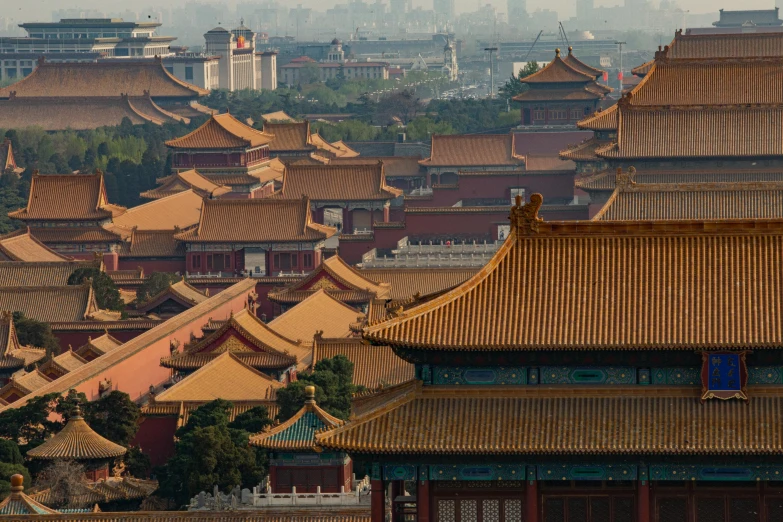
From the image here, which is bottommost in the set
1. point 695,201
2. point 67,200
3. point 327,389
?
point 327,389

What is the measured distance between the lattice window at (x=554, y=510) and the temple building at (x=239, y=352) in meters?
24.8

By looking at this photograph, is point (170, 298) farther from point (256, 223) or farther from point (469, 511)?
point (469, 511)

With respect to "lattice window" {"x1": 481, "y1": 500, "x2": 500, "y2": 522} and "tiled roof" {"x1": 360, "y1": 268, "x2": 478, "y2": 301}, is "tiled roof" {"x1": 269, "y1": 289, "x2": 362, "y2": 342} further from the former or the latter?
"lattice window" {"x1": 481, "y1": 500, "x2": 500, "y2": 522}

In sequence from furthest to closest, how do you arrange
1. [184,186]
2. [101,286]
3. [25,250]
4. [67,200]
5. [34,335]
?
[184,186] < [67,200] < [25,250] < [101,286] < [34,335]

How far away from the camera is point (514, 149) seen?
105000 millimetres

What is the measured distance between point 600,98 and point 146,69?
57142 millimetres

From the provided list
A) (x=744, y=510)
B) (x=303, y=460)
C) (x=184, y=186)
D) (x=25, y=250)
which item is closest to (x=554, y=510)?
(x=744, y=510)

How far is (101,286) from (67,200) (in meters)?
15.7

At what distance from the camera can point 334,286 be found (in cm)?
7056

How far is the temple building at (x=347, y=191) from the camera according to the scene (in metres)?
92.7

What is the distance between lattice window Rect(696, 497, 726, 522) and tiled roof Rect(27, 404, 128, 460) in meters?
17.3

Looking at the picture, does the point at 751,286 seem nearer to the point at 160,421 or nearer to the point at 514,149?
the point at 160,421

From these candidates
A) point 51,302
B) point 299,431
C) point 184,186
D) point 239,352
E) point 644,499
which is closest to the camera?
point 644,499

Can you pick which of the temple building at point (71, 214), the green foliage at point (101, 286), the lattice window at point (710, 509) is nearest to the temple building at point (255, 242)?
the temple building at point (71, 214)
